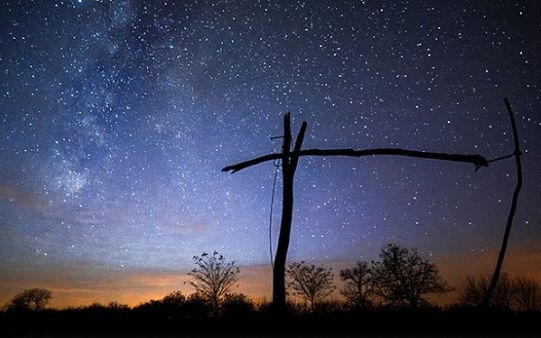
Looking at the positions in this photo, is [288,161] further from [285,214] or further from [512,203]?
[512,203]

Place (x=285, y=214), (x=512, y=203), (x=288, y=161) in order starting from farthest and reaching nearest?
(x=288, y=161)
(x=285, y=214)
(x=512, y=203)

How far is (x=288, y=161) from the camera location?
303 inches

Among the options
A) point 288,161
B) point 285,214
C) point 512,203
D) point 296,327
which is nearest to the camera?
point 296,327

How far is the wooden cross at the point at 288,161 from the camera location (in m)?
6.82

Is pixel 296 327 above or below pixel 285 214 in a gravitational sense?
below

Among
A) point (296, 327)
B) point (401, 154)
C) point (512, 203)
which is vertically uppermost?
point (401, 154)

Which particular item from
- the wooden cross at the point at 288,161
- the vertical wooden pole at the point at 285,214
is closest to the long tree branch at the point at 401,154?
the wooden cross at the point at 288,161

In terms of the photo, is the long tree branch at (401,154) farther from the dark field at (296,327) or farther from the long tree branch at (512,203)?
the dark field at (296,327)

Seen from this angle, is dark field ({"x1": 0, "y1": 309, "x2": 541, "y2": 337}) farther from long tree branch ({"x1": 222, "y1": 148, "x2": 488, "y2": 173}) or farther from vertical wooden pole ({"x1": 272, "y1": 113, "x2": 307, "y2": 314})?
long tree branch ({"x1": 222, "y1": 148, "x2": 488, "y2": 173})

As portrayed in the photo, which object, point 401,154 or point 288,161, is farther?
point 288,161

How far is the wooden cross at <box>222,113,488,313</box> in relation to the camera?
269 inches

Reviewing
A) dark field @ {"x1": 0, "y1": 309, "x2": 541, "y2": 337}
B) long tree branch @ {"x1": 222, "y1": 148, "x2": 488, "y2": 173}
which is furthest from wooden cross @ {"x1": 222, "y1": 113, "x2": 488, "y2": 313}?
dark field @ {"x1": 0, "y1": 309, "x2": 541, "y2": 337}

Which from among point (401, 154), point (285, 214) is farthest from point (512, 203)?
point (285, 214)

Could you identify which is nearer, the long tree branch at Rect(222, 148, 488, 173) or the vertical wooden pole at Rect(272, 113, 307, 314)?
the vertical wooden pole at Rect(272, 113, 307, 314)
